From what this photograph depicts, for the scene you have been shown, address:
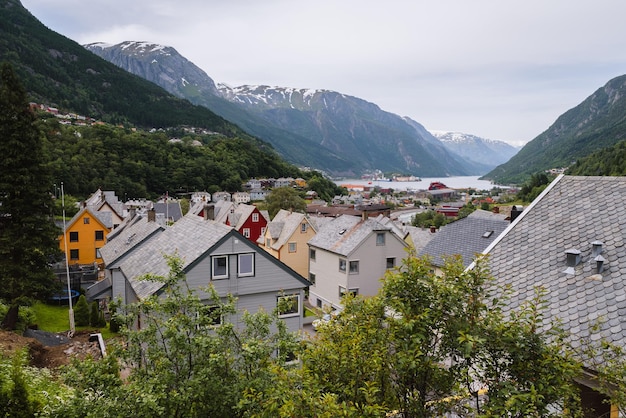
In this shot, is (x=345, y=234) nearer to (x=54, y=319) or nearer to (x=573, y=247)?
(x=54, y=319)

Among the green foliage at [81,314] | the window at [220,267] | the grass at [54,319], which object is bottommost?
the grass at [54,319]

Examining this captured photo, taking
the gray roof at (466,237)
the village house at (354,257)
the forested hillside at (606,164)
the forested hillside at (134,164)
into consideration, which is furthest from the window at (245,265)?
the forested hillside at (606,164)

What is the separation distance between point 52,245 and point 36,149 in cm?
708

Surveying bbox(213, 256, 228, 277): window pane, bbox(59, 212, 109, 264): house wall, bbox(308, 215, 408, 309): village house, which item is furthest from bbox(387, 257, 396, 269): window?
bbox(59, 212, 109, 264): house wall

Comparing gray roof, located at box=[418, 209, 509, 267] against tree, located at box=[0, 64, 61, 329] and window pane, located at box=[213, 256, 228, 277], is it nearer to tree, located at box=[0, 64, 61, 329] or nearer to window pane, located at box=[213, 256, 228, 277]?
window pane, located at box=[213, 256, 228, 277]

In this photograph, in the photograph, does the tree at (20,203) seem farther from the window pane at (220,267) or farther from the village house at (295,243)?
the village house at (295,243)

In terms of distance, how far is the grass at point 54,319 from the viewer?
31356 millimetres

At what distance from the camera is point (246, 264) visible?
22375mm

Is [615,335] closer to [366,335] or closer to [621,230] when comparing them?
[621,230]

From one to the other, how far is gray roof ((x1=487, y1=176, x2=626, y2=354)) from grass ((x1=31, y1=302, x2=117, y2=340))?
28929 mm

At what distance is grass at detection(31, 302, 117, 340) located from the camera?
31356mm

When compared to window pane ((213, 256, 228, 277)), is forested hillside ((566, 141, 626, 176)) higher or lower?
higher

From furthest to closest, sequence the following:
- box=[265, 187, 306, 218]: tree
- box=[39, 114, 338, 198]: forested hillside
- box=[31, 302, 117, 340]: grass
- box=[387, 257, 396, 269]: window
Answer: box=[39, 114, 338, 198]: forested hillside, box=[265, 187, 306, 218]: tree, box=[387, 257, 396, 269]: window, box=[31, 302, 117, 340]: grass

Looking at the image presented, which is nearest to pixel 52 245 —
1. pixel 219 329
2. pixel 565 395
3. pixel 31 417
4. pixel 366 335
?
pixel 31 417
